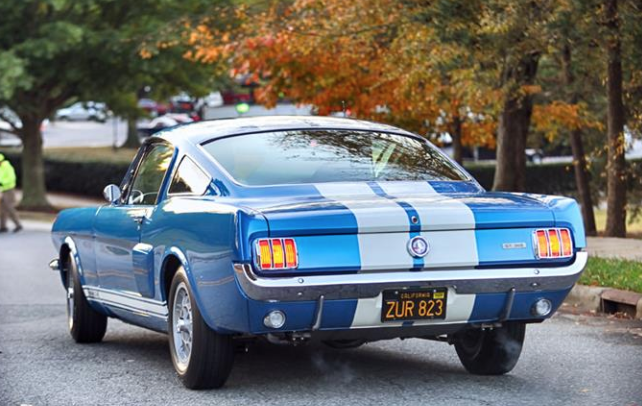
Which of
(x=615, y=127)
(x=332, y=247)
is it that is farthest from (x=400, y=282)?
(x=615, y=127)

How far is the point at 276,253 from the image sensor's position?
6.54 metres

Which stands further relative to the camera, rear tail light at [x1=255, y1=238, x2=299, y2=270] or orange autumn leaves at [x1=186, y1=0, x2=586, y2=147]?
orange autumn leaves at [x1=186, y1=0, x2=586, y2=147]

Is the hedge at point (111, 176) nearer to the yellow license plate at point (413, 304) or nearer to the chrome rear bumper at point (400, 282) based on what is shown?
the chrome rear bumper at point (400, 282)

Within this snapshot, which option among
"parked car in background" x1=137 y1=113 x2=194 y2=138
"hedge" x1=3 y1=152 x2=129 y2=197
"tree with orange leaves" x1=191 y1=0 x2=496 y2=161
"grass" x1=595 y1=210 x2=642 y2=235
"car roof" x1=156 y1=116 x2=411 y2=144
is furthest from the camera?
"parked car in background" x1=137 y1=113 x2=194 y2=138

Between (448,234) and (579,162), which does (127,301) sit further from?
(579,162)

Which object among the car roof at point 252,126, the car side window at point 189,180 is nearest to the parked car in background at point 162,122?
the car roof at point 252,126

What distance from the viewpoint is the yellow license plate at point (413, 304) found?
6.72 m

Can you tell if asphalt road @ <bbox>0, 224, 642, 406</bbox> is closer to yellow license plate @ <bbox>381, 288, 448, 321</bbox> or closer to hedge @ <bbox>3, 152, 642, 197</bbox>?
yellow license plate @ <bbox>381, 288, 448, 321</bbox>

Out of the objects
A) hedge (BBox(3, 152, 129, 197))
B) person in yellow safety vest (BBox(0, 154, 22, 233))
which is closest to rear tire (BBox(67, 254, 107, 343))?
person in yellow safety vest (BBox(0, 154, 22, 233))

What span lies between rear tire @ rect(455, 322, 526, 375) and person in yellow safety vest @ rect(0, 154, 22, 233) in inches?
797

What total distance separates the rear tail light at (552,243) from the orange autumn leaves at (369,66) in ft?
30.5

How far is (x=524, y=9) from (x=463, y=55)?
140 centimetres

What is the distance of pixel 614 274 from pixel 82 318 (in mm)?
5213

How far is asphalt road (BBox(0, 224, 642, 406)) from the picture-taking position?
23.2ft
